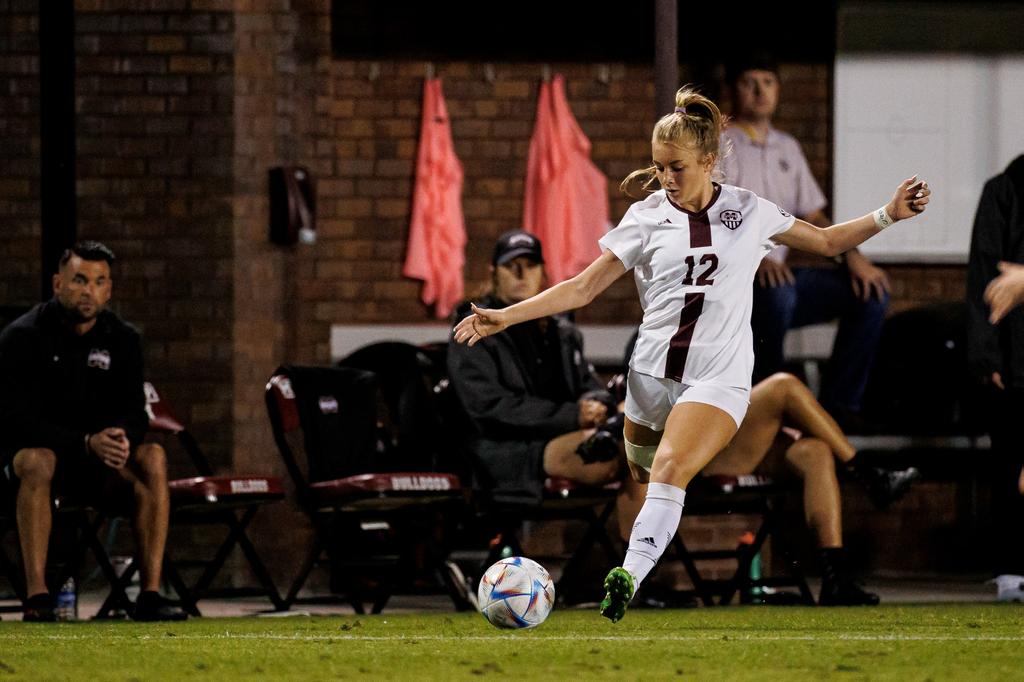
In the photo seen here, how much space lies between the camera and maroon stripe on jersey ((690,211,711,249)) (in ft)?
21.1

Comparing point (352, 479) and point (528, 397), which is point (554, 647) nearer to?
point (352, 479)

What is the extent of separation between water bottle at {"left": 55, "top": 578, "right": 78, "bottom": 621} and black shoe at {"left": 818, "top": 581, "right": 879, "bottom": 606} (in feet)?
10.5

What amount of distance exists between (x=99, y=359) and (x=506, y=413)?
1.80 m

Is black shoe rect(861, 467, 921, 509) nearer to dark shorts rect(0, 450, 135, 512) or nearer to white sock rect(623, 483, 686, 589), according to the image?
white sock rect(623, 483, 686, 589)

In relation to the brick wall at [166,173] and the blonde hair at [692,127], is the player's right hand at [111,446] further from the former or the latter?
the blonde hair at [692,127]

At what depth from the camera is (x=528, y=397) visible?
8.35 meters

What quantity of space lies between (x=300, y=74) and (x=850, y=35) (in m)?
3.21

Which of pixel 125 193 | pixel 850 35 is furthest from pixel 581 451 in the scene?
pixel 850 35

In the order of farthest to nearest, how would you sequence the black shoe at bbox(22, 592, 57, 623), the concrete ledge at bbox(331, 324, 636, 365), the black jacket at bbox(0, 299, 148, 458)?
the concrete ledge at bbox(331, 324, 636, 365)
the black jacket at bbox(0, 299, 148, 458)
the black shoe at bbox(22, 592, 57, 623)

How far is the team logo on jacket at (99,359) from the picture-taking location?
8.02 m

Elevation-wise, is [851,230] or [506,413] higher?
[851,230]

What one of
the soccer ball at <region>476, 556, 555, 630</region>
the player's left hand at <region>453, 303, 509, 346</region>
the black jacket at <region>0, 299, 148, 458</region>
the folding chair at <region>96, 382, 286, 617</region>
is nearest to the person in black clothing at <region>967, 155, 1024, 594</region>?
the player's left hand at <region>453, 303, 509, 346</region>

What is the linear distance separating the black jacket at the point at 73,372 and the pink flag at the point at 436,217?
8.81ft

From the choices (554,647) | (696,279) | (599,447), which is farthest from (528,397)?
(554,647)
